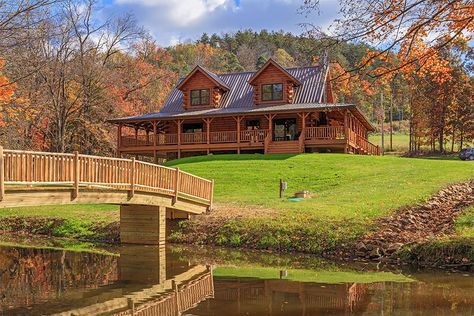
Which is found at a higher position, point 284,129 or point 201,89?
point 201,89

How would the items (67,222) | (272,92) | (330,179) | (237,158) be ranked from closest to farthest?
1. (67,222)
2. (330,179)
3. (237,158)
4. (272,92)

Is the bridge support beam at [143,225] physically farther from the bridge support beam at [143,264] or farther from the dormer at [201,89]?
the dormer at [201,89]

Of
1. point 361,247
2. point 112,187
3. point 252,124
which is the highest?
point 252,124

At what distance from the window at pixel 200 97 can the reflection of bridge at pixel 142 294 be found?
84.9 ft

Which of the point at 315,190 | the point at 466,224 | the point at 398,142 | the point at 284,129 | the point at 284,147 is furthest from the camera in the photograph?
the point at 398,142

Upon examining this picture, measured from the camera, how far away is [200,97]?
39625 millimetres

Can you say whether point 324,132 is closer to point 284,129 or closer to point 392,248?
point 284,129

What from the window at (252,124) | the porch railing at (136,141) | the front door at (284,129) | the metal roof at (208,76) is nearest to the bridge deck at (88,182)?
the front door at (284,129)

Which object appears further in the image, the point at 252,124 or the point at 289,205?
the point at 252,124

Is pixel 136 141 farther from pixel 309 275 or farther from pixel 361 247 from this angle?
pixel 309 275

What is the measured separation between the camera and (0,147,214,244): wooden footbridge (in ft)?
38.5

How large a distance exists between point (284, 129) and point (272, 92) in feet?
9.75

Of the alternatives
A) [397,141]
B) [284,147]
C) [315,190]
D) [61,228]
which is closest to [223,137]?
[284,147]

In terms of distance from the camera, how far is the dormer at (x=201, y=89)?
3906cm
